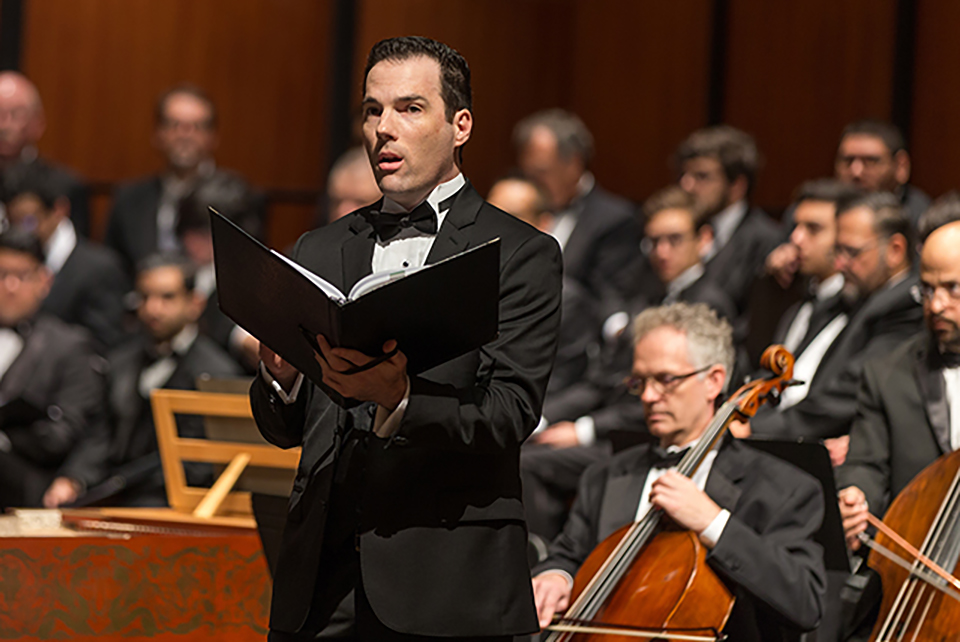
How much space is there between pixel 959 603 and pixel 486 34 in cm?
532

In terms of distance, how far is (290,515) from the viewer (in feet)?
5.77

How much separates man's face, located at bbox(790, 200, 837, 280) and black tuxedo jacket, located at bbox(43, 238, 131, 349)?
111 inches

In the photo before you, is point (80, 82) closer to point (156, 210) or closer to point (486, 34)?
point (156, 210)

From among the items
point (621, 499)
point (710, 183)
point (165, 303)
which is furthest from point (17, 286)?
point (621, 499)

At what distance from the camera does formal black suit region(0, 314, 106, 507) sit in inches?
179

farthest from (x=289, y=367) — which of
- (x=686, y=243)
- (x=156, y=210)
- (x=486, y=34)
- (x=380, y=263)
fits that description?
(x=486, y=34)

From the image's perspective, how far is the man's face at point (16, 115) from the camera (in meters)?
5.61

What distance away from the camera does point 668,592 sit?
2.34 m

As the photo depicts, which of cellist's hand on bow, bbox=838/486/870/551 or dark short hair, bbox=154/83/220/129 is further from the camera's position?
dark short hair, bbox=154/83/220/129

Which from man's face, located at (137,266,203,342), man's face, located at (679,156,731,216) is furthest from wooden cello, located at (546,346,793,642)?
man's face, located at (137,266,203,342)

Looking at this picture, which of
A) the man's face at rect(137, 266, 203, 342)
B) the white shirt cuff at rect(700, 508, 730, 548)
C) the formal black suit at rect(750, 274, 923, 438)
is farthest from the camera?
the man's face at rect(137, 266, 203, 342)

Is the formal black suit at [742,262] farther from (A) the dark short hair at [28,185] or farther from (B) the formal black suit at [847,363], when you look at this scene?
(A) the dark short hair at [28,185]

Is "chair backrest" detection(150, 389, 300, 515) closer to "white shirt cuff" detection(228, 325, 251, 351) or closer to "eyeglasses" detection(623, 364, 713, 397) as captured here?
"eyeglasses" detection(623, 364, 713, 397)

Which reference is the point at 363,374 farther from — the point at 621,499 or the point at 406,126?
the point at 621,499
